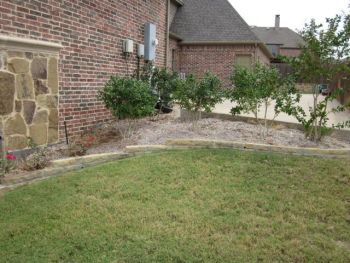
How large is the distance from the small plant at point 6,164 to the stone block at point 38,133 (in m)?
0.84

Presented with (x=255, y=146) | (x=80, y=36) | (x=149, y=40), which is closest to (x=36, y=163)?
(x=80, y=36)

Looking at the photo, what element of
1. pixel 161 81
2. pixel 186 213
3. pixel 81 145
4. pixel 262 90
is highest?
pixel 161 81

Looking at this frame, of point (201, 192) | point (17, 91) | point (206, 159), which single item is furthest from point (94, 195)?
point (17, 91)

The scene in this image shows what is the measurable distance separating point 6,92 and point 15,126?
1.77 ft

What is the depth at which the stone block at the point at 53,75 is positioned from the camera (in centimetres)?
666

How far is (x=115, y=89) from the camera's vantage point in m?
7.14

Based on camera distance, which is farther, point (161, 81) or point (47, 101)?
point (161, 81)

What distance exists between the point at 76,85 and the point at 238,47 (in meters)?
14.4

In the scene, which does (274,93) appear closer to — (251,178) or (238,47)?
(251,178)

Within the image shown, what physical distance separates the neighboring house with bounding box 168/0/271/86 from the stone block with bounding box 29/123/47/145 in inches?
541

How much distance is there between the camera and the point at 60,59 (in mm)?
7004

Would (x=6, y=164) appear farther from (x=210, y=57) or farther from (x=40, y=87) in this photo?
(x=210, y=57)

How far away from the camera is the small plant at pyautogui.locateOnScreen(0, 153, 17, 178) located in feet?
16.6

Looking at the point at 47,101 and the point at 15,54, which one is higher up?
the point at 15,54
